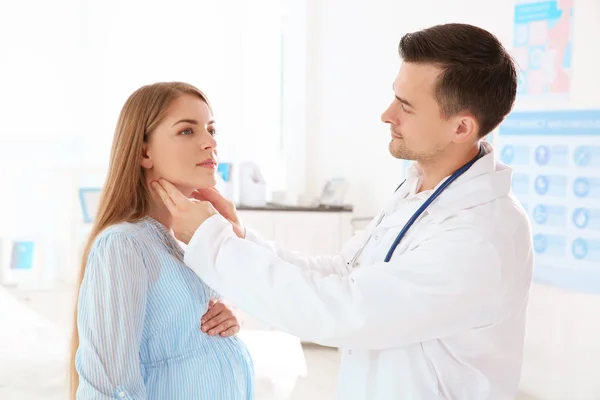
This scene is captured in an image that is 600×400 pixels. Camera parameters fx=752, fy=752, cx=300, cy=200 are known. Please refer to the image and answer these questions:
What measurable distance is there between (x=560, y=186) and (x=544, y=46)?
67 cm

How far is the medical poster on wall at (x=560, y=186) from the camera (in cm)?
336

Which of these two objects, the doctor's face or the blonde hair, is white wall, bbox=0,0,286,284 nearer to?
the blonde hair

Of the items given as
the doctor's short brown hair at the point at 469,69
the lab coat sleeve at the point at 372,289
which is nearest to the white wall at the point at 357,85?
the doctor's short brown hair at the point at 469,69

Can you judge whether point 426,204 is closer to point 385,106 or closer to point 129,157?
point 129,157

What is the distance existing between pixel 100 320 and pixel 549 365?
2759mm

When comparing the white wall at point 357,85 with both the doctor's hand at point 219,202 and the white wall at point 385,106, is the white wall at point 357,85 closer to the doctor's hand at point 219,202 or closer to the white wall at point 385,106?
the white wall at point 385,106

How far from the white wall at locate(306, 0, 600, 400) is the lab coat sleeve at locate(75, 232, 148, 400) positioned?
2.48m

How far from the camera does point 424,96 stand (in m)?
1.75

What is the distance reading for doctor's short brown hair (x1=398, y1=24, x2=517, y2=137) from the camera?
1688 mm

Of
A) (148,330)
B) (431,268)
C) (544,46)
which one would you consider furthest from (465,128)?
(544,46)

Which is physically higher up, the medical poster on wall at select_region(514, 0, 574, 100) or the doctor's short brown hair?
the medical poster on wall at select_region(514, 0, 574, 100)

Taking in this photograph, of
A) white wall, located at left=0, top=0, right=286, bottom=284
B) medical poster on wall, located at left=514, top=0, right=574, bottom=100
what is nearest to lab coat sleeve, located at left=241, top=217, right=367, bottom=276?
medical poster on wall, located at left=514, top=0, right=574, bottom=100

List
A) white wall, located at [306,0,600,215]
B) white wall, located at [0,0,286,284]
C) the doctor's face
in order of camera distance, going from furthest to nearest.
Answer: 1. white wall, located at [0,0,286,284]
2. white wall, located at [306,0,600,215]
3. the doctor's face

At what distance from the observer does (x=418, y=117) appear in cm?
177
